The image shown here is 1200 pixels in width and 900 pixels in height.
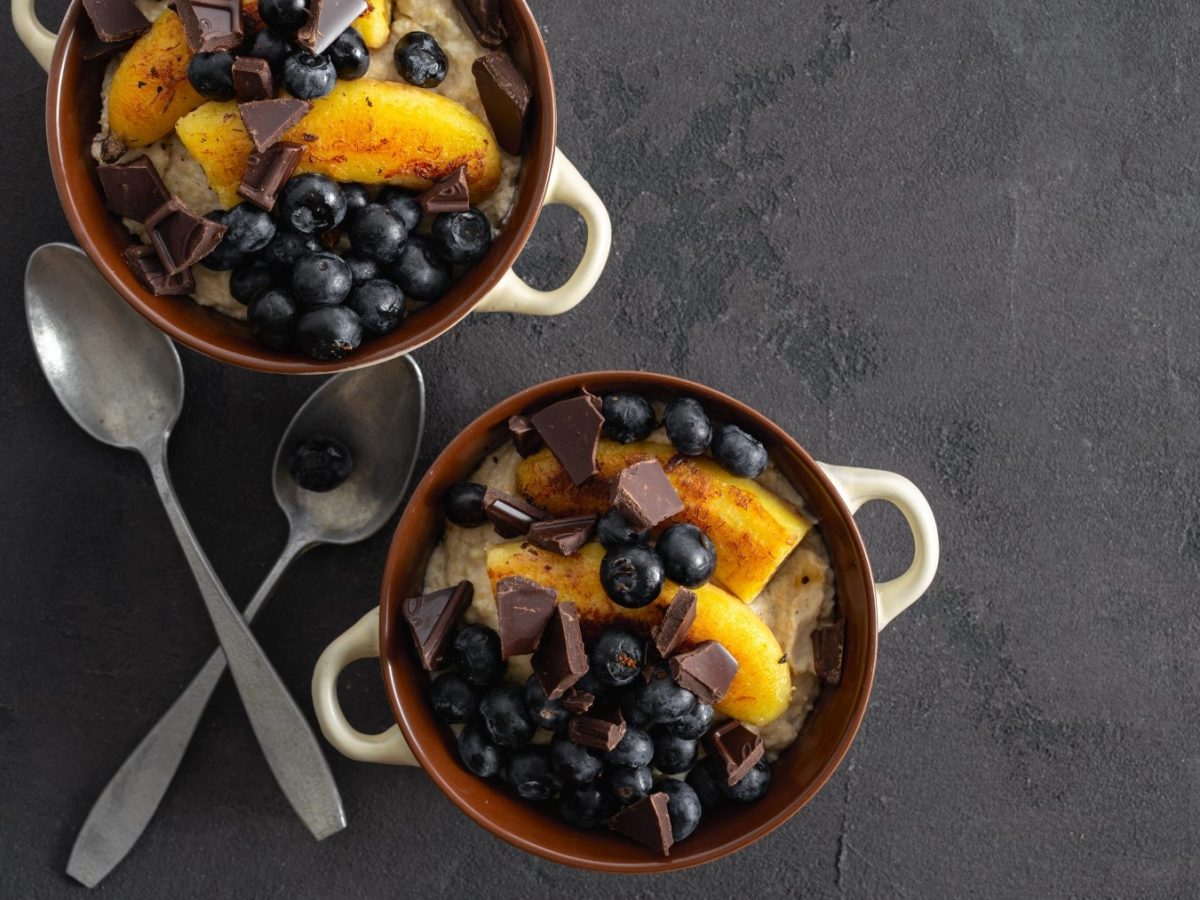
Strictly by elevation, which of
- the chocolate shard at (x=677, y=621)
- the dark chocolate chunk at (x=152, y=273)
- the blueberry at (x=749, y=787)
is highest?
the dark chocolate chunk at (x=152, y=273)

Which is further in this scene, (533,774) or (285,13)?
(533,774)

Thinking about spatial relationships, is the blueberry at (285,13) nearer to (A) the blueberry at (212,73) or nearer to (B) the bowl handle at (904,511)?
(A) the blueberry at (212,73)

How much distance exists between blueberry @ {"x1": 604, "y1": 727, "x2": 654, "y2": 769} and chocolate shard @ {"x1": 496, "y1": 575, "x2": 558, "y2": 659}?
254 millimetres

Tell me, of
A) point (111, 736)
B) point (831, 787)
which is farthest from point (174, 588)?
point (831, 787)

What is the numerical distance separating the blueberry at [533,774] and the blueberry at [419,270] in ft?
2.85

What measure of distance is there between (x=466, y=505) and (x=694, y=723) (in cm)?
57

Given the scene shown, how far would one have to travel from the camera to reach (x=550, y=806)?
7.11 feet

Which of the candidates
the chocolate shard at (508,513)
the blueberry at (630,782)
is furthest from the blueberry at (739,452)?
the blueberry at (630,782)

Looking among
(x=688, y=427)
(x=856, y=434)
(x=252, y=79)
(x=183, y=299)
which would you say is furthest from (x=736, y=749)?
(x=252, y=79)

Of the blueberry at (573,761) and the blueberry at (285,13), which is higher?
the blueberry at (285,13)

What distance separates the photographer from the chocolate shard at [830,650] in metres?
2.09

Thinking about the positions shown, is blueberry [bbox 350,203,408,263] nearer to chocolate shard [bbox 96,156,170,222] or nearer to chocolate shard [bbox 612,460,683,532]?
chocolate shard [bbox 96,156,170,222]

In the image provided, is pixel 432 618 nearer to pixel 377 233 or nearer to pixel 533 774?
pixel 533 774

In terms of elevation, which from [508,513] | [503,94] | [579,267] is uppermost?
[503,94]
